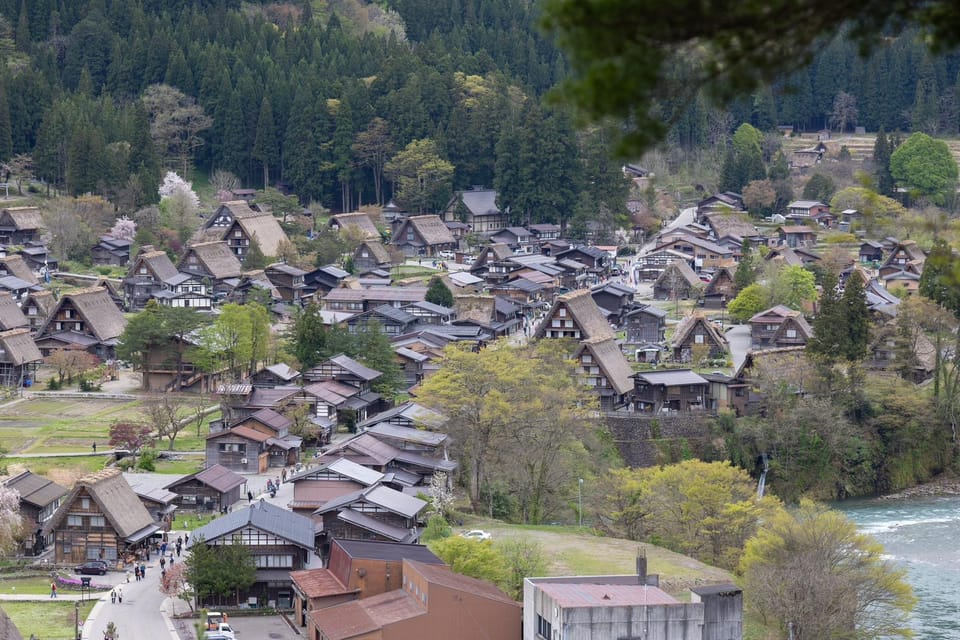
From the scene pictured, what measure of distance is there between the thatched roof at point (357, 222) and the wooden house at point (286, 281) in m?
6.62

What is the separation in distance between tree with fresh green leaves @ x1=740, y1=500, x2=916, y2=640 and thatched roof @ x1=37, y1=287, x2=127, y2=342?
23.1 m

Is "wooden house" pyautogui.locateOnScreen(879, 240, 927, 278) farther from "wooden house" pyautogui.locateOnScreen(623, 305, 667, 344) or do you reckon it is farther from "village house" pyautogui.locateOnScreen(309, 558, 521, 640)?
"village house" pyautogui.locateOnScreen(309, 558, 521, 640)

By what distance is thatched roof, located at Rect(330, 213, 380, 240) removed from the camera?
55.5m

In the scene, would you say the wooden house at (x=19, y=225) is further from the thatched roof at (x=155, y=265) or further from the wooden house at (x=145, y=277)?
the thatched roof at (x=155, y=265)

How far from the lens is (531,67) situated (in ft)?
243

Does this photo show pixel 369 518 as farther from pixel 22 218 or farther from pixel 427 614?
pixel 22 218

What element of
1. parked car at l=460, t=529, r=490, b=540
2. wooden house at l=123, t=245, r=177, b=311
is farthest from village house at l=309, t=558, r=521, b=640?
wooden house at l=123, t=245, r=177, b=311

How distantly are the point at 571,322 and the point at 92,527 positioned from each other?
18.4 metres

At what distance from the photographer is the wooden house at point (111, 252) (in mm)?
51906

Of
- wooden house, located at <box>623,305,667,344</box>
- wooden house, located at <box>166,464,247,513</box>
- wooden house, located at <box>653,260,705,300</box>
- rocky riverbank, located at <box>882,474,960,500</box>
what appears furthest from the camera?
wooden house, located at <box>653,260,705,300</box>

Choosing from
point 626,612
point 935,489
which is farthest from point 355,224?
point 626,612

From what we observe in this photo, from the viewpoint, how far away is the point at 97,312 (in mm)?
42000

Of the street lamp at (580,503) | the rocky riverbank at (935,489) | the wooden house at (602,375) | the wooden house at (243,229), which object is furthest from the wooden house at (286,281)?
the rocky riverbank at (935,489)

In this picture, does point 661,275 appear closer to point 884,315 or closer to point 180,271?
point 884,315
